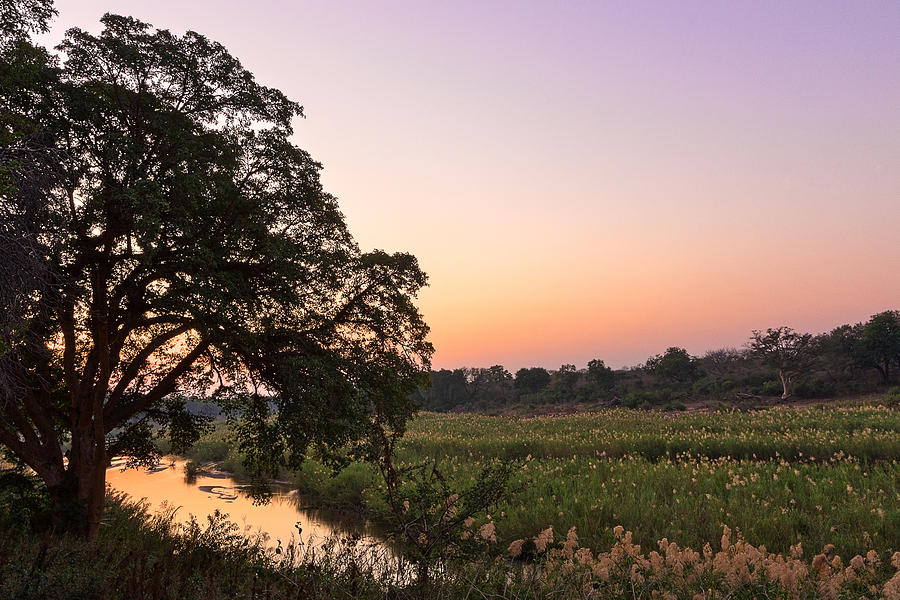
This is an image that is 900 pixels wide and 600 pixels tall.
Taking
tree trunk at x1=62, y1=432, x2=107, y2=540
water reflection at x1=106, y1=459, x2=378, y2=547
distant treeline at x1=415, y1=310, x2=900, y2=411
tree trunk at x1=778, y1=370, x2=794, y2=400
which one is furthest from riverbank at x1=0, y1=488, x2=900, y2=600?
tree trunk at x1=778, y1=370, x2=794, y2=400

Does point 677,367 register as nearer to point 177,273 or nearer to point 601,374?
point 601,374

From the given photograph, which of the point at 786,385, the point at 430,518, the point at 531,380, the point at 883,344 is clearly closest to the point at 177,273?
the point at 430,518

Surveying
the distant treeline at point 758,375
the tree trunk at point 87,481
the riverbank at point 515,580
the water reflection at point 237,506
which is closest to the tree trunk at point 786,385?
the distant treeline at point 758,375

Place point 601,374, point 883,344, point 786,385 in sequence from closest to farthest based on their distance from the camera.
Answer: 1. point 883,344
2. point 786,385
3. point 601,374

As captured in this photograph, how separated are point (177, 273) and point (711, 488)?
49.3ft

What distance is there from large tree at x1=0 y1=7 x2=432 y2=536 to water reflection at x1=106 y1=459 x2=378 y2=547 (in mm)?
2778

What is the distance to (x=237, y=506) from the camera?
21.7 metres

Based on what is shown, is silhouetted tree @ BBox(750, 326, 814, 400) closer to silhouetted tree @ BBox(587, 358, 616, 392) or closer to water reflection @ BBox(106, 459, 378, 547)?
silhouetted tree @ BBox(587, 358, 616, 392)

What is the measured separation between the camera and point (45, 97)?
10422 millimetres

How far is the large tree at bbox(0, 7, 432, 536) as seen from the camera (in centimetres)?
1009

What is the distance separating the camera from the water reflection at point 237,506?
17.0m

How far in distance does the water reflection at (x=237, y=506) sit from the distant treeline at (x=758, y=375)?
64.1 feet

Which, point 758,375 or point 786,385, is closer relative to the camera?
point 786,385

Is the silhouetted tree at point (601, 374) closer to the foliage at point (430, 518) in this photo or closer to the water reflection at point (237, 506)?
the water reflection at point (237, 506)
